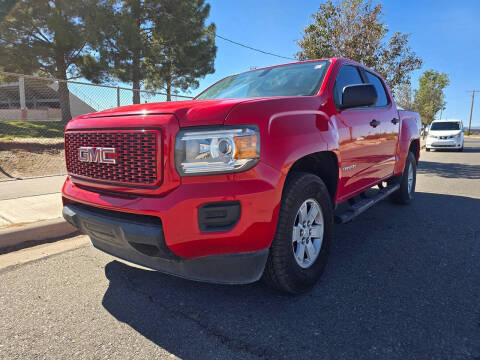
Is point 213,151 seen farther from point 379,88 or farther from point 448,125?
point 448,125

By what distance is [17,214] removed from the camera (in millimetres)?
4102

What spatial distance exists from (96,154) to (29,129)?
1012 centimetres


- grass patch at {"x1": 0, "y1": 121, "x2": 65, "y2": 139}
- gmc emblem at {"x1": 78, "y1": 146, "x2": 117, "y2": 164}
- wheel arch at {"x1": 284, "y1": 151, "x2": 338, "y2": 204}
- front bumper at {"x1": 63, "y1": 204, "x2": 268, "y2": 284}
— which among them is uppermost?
grass patch at {"x1": 0, "y1": 121, "x2": 65, "y2": 139}

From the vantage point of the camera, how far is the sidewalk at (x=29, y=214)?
3.49 m

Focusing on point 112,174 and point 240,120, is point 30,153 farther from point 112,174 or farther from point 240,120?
point 240,120

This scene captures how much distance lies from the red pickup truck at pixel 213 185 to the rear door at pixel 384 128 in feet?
3.68

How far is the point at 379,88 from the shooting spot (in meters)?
4.38

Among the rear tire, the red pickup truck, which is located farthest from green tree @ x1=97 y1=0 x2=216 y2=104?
the red pickup truck

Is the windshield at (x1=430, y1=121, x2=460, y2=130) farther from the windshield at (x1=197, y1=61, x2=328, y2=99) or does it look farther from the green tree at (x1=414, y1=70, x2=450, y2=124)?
the green tree at (x1=414, y1=70, x2=450, y2=124)

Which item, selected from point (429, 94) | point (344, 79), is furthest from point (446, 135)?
point (429, 94)

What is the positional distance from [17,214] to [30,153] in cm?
545

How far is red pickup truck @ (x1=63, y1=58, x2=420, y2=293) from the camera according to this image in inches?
74.4

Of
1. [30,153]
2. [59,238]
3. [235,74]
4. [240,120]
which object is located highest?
[235,74]

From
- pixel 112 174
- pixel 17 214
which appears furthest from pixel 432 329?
pixel 17 214
